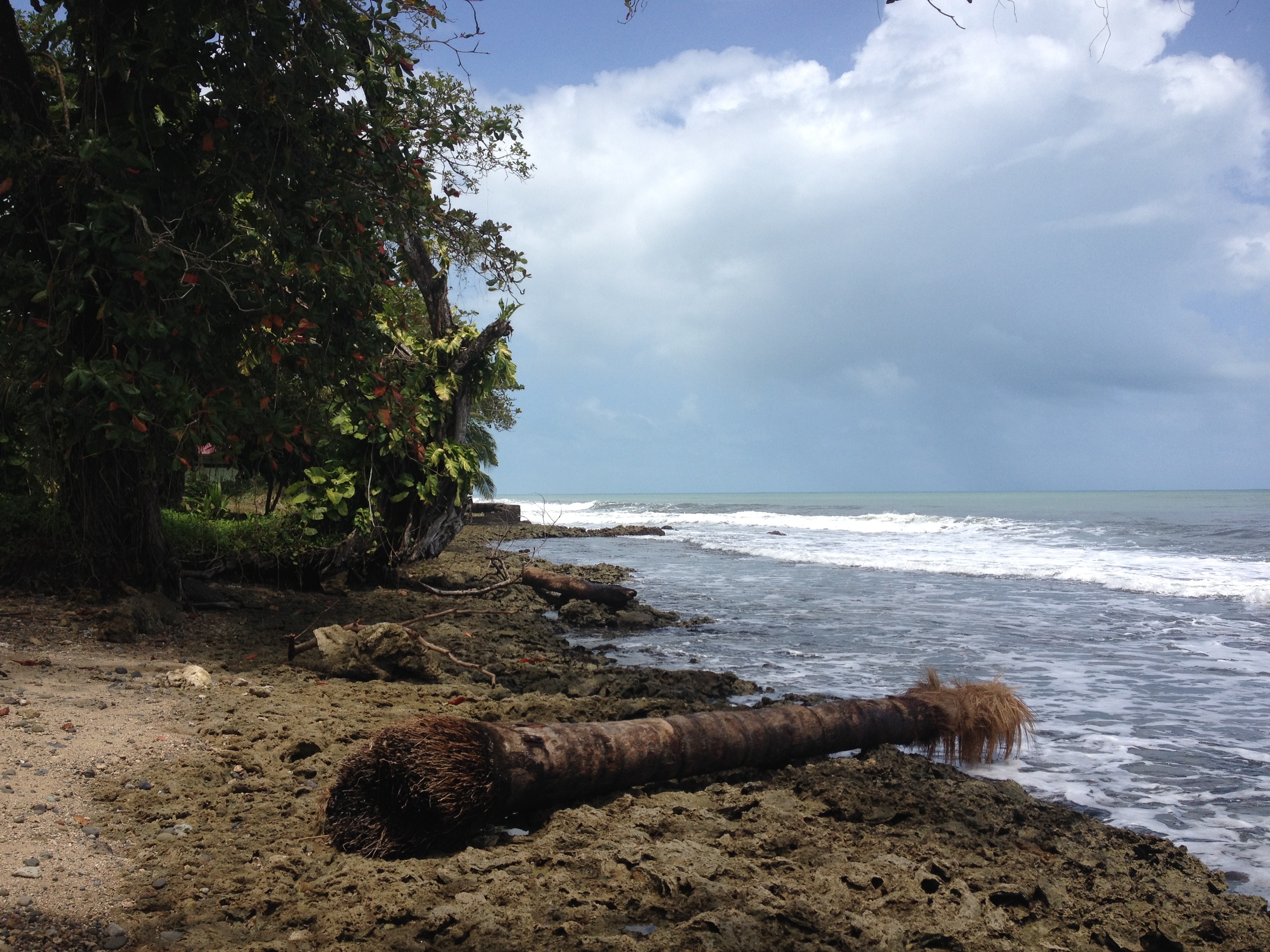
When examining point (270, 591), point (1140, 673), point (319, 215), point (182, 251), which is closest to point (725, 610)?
point (1140, 673)

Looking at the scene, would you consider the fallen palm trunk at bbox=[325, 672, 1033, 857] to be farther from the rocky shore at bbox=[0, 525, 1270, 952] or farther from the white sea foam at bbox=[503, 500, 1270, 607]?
the white sea foam at bbox=[503, 500, 1270, 607]

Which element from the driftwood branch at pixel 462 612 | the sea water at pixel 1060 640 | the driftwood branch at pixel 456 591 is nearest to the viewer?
the sea water at pixel 1060 640

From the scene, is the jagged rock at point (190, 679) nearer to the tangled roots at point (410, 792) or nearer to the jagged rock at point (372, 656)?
the jagged rock at point (372, 656)

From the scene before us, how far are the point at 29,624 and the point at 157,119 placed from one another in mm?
4639

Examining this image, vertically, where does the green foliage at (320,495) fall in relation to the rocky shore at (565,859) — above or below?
above

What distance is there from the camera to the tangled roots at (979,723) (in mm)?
5473

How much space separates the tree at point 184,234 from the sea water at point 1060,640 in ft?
15.5

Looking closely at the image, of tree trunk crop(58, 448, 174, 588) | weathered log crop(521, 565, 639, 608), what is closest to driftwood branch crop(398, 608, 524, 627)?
weathered log crop(521, 565, 639, 608)

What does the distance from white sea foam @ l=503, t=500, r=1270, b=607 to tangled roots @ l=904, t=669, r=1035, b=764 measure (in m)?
10.7

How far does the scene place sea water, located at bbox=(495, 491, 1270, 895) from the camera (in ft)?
16.5

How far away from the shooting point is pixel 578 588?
12.0m

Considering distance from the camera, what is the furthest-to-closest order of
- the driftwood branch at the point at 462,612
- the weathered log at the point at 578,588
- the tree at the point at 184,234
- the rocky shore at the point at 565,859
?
the weathered log at the point at 578,588 → the driftwood branch at the point at 462,612 → the tree at the point at 184,234 → the rocky shore at the point at 565,859

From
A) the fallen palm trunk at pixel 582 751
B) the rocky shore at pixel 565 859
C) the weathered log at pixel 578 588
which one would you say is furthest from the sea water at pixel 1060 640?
the weathered log at pixel 578 588

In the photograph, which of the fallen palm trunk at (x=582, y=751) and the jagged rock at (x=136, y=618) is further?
the jagged rock at (x=136, y=618)
